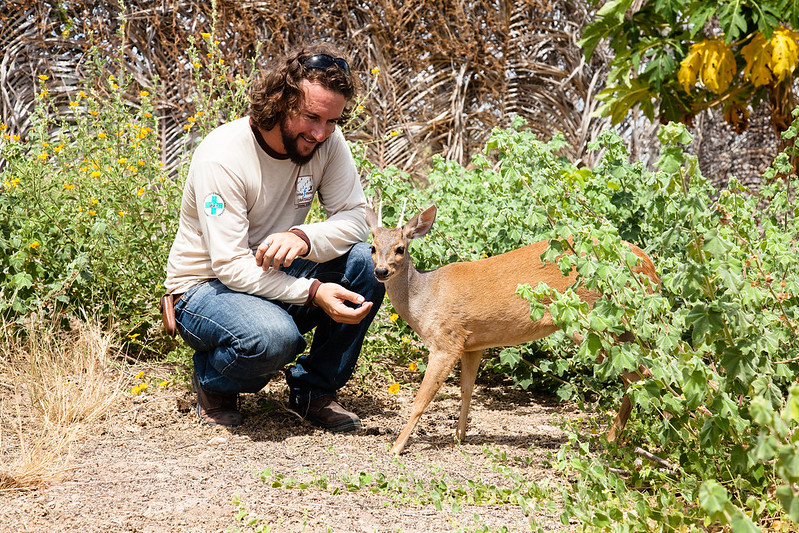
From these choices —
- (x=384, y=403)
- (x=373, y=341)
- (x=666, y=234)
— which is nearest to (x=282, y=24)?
(x=373, y=341)

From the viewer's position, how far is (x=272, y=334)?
3498 mm

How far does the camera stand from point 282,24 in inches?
285

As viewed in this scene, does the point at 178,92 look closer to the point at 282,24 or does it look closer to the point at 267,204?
the point at 282,24

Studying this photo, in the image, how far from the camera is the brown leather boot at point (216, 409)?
3.77 metres

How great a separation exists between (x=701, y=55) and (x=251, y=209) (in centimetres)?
398

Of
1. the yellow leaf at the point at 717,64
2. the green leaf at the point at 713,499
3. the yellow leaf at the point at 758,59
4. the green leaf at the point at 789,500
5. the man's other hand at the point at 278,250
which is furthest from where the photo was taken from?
the yellow leaf at the point at 717,64

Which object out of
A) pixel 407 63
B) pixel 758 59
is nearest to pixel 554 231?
pixel 758 59

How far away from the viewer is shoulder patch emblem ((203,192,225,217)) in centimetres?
349

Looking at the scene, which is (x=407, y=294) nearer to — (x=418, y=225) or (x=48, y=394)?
(x=418, y=225)

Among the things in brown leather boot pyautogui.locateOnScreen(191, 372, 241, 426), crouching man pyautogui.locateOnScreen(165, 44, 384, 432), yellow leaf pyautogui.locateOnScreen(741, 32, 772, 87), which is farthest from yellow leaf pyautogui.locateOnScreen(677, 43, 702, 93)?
brown leather boot pyautogui.locateOnScreen(191, 372, 241, 426)

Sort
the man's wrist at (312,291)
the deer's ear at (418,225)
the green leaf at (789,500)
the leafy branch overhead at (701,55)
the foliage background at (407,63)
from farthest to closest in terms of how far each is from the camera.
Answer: the foliage background at (407,63), the leafy branch overhead at (701,55), the deer's ear at (418,225), the man's wrist at (312,291), the green leaf at (789,500)

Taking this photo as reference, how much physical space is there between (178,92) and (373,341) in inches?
149

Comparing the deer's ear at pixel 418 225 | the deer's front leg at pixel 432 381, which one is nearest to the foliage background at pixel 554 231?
the deer's ear at pixel 418 225

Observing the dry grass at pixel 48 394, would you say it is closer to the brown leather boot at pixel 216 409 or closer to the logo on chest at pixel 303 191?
the brown leather boot at pixel 216 409
